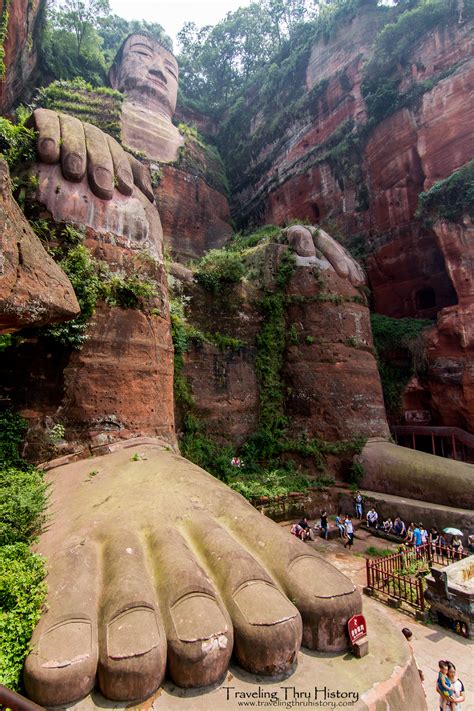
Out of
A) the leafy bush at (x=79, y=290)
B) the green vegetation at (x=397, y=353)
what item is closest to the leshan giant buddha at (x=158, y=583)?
the leafy bush at (x=79, y=290)

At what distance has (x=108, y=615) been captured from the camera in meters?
3.45

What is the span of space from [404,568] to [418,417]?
9.30 m

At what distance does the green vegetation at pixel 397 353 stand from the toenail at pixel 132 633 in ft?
51.7

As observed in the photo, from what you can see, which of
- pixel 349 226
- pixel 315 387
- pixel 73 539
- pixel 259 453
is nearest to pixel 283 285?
pixel 315 387

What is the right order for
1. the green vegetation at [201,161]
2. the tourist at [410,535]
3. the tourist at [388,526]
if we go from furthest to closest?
1. the green vegetation at [201,161]
2. the tourist at [388,526]
3. the tourist at [410,535]

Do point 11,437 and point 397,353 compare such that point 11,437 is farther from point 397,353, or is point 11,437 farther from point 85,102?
point 85,102

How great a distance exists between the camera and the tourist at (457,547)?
29.8 ft

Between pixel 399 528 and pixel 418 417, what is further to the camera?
pixel 418 417

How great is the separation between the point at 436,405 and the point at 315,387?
19.1 feet

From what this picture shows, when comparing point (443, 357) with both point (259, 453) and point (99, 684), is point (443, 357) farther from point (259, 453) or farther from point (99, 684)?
point (99, 684)

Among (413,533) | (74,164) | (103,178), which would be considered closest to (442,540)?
(413,533)

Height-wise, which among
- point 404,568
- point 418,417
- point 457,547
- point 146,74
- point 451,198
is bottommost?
point 404,568

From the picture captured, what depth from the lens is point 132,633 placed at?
10.7 ft

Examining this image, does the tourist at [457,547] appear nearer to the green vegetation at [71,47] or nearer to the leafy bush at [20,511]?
the leafy bush at [20,511]
